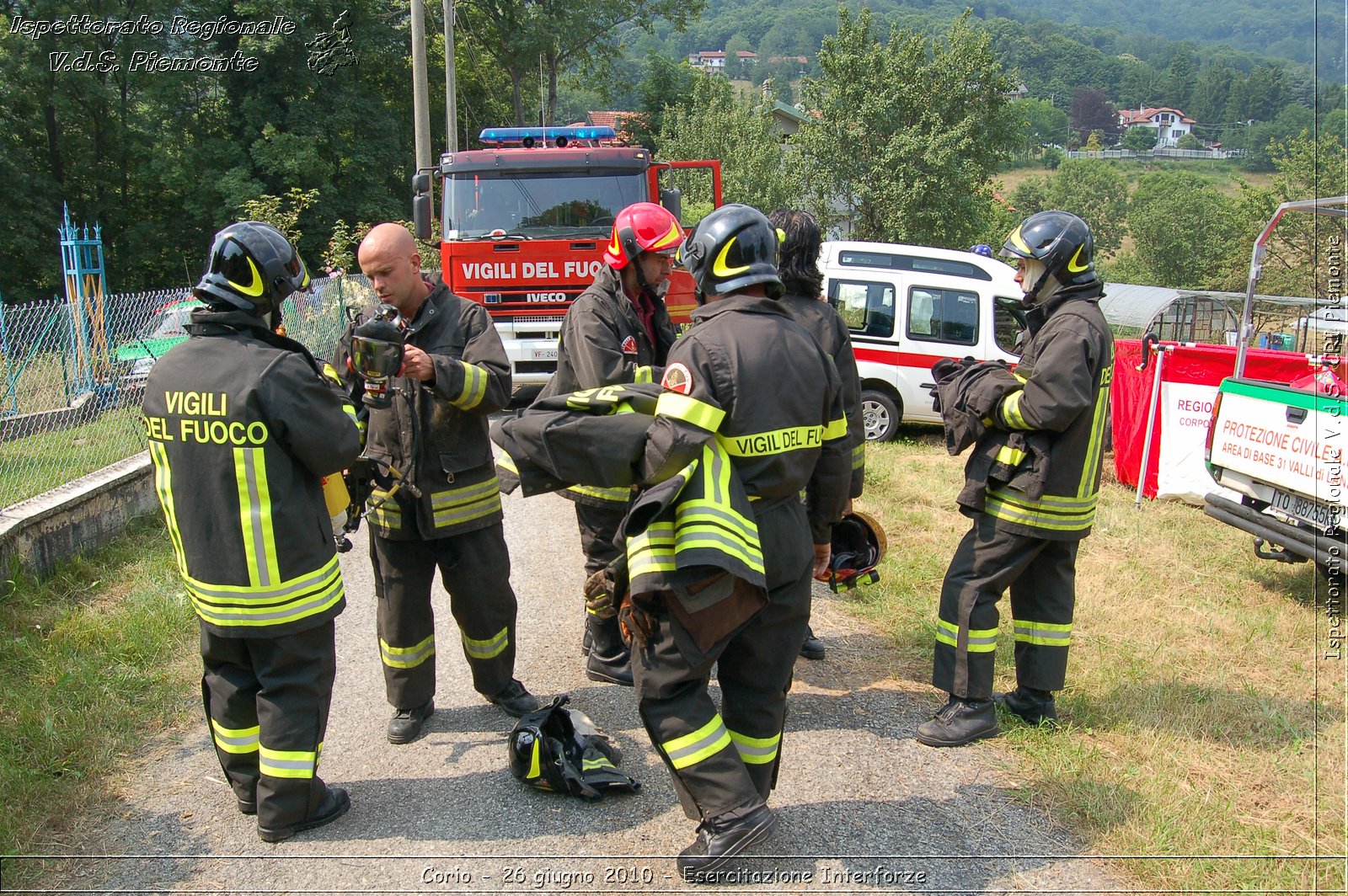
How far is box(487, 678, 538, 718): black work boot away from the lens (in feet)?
13.8

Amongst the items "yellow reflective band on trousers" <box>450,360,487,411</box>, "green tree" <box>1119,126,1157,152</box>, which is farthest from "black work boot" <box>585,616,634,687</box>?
"green tree" <box>1119,126,1157,152</box>

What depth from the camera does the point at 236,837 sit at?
334cm

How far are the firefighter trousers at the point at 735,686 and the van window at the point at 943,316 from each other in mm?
8077

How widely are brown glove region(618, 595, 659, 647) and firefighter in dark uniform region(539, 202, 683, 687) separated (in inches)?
46.1

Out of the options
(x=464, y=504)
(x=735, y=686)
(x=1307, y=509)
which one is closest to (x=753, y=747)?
(x=735, y=686)

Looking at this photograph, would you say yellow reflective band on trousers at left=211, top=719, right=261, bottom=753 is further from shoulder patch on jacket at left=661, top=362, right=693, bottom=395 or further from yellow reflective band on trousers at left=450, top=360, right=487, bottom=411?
shoulder patch on jacket at left=661, top=362, right=693, bottom=395

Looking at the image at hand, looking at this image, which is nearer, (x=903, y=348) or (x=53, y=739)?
(x=53, y=739)

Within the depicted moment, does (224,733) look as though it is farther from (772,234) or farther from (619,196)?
(619,196)

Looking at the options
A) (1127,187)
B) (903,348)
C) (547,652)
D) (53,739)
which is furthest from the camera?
(1127,187)

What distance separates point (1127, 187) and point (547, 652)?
79771 mm

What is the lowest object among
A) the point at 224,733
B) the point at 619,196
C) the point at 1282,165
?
the point at 224,733

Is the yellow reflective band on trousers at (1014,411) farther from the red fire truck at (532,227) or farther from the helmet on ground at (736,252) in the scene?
the red fire truck at (532,227)

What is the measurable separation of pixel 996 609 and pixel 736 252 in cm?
213

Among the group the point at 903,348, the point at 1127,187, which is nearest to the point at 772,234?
the point at 903,348
